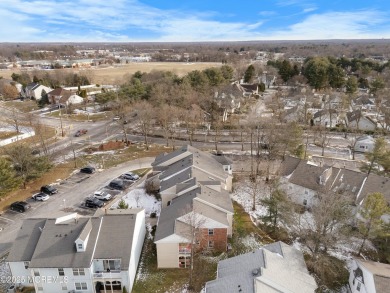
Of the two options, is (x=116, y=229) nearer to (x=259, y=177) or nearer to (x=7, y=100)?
(x=259, y=177)

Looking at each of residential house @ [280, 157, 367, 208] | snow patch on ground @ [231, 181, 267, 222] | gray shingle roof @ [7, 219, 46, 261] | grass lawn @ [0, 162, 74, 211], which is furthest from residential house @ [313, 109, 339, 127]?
gray shingle roof @ [7, 219, 46, 261]

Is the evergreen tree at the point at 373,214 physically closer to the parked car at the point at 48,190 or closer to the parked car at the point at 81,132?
the parked car at the point at 48,190

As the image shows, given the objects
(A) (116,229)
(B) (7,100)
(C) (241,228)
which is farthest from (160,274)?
(B) (7,100)

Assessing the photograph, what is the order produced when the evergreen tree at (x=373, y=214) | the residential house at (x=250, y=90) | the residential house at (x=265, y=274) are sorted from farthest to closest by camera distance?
the residential house at (x=250, y=90) → the evergreen tree at (x=373, y=214) → the residential house at (x=265, y=274)

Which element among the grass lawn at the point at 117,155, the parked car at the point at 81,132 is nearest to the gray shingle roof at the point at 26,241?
the grass lawn at the point at 117,155

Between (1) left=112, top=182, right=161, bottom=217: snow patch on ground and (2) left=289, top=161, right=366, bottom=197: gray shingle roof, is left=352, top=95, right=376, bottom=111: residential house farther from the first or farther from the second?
(1) left=112, top=182, right=161, bottom=217: snow patch on ground

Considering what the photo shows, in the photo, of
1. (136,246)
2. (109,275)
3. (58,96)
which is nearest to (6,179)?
(136,246)

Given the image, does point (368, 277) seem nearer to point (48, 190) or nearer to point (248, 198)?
point (248, 198)
